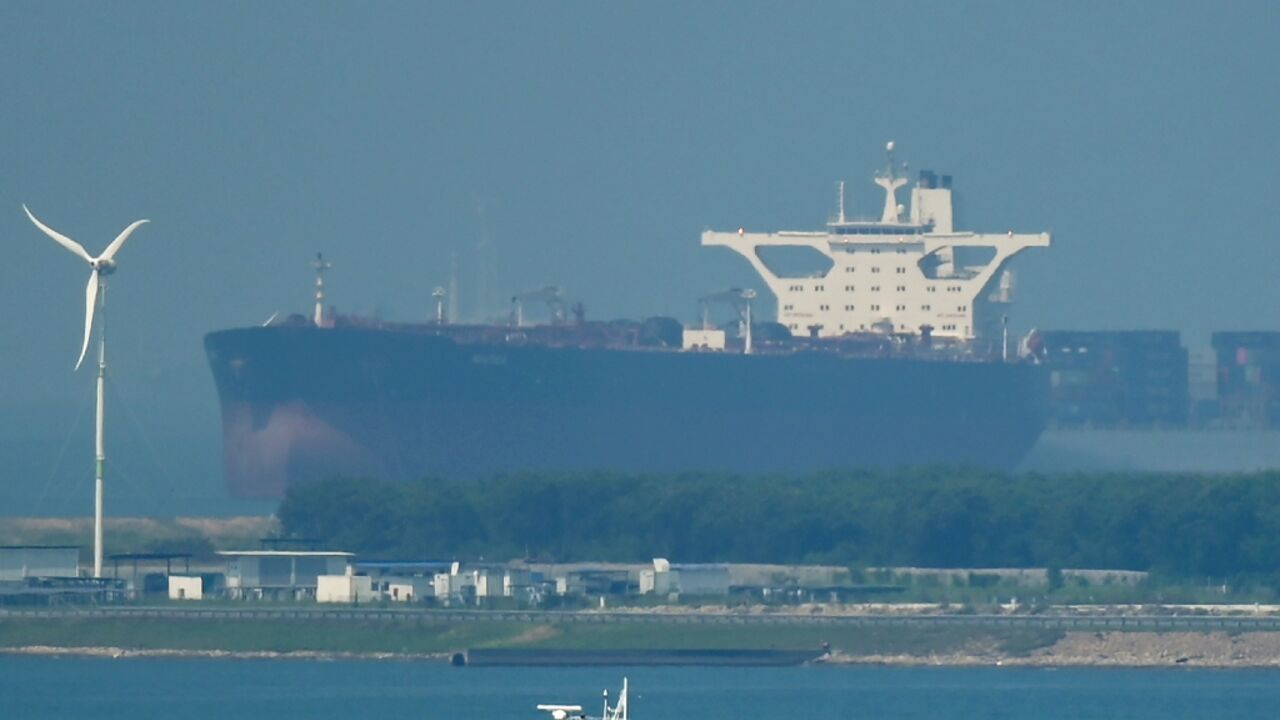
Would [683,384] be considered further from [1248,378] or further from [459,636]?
[459,636]

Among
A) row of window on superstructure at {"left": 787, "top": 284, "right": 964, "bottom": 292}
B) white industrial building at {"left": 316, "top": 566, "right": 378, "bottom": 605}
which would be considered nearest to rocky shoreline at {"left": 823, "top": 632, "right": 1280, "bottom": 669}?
white industrial building at {"left": 316, "top": 566, "right": 378, "bottom": 605}

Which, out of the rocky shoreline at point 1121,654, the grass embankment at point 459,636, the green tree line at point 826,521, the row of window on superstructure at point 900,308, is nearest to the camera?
the rocky shoreline at point 1121,654

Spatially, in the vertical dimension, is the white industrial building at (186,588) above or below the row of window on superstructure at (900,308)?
below

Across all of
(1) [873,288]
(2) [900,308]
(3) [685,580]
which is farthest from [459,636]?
(1) [873,288]

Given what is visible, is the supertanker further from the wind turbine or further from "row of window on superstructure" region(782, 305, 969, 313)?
the wind turbine

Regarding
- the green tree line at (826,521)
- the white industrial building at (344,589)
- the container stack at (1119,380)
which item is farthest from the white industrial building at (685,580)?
the container stack at (1119,380)

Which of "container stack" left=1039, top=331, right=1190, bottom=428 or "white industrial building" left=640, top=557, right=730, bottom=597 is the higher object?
"container stack" left=1039, top=331, right=1190, bottom=428

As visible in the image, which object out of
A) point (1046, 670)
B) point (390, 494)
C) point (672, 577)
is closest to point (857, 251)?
point (390, 494)

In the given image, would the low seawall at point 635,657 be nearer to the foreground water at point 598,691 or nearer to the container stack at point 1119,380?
the foreground water at point 598,691
